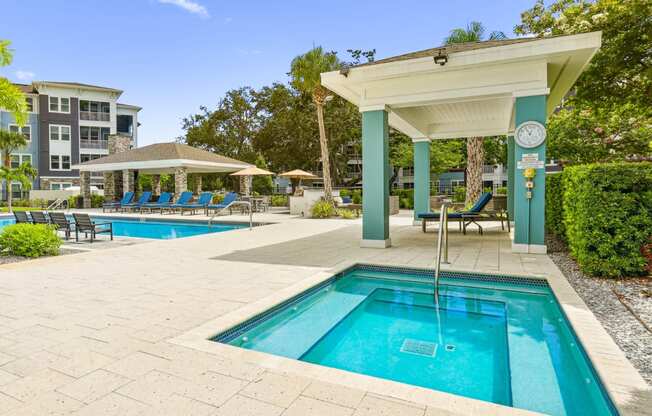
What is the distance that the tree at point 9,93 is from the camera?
718 cm

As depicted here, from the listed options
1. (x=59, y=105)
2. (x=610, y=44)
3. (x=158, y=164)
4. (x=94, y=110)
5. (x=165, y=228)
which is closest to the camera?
(x=610, y=44)

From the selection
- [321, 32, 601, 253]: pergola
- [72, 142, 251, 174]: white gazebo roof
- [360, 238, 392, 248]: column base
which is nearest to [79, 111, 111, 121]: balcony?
[72, 142, 251, 174]: white gazebo roof

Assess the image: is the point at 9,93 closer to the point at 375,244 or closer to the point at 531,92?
the point at 375,244

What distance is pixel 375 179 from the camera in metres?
8.02

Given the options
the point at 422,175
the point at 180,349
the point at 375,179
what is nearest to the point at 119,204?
the point at 422,175

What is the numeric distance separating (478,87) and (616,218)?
3.44 m

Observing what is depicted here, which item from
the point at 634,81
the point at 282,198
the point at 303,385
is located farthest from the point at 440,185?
the point at 303,385

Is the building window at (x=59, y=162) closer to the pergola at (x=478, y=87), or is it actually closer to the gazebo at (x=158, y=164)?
the gazebo at (x=158, y=164)

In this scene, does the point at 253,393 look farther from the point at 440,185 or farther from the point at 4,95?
A: the point at 440,185

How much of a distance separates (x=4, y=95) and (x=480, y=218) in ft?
34.0

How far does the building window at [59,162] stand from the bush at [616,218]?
39387mm

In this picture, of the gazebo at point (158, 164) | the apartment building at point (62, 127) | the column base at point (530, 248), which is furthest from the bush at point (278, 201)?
the column base at point (530, 248)

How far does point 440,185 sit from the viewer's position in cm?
4603

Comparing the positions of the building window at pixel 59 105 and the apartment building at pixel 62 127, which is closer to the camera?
the apartment building at pixel 62 127
